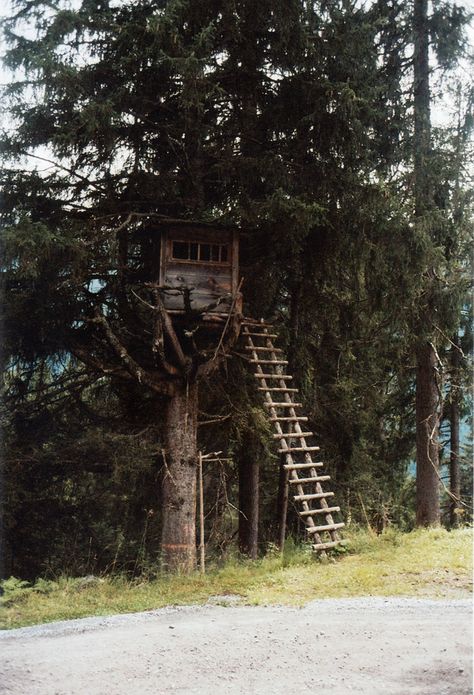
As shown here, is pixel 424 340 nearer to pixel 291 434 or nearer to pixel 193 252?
pixel 291 434

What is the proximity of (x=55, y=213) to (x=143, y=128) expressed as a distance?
2.01m

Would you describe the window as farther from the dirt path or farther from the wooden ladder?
the dirt path

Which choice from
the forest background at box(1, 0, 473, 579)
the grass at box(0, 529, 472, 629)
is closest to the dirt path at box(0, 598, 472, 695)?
the grass at box(0, 529, 472, 629)

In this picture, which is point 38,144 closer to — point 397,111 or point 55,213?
point 55,213

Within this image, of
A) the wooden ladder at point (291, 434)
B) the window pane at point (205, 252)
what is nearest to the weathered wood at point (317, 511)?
the wooden ladder at point (291, 434)

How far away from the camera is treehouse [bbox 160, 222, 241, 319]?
420 inches

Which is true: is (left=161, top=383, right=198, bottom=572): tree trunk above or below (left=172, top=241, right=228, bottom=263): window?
below

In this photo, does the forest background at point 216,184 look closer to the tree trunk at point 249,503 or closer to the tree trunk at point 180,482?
the tree trunk at point 180,482

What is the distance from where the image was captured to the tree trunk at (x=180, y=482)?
10.2 meters

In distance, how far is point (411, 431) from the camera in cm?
1856

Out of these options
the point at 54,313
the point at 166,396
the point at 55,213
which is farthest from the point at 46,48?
the point at 166,396

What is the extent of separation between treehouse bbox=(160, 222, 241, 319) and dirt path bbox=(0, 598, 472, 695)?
5043 millimetres

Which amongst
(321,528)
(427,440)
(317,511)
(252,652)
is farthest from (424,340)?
(252,652)

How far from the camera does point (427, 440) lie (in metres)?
11.8
